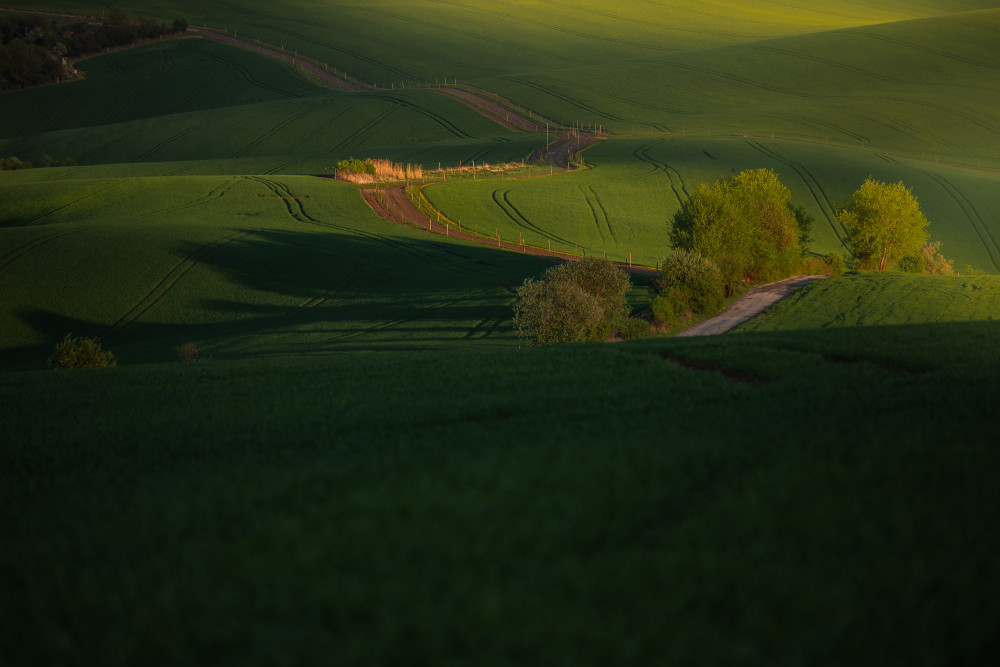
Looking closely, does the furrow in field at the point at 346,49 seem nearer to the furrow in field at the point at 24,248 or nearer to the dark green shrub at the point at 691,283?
the furrow in field at the point at 24,248

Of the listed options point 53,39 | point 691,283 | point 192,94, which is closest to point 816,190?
point 691,283

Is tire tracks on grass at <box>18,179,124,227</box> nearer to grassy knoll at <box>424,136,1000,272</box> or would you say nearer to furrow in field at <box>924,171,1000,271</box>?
grassy knoll at <box>424,136,1000,272</box>

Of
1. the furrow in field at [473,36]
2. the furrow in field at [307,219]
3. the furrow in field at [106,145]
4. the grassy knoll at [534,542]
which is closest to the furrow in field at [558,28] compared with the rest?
the furrow in field at [473,36]

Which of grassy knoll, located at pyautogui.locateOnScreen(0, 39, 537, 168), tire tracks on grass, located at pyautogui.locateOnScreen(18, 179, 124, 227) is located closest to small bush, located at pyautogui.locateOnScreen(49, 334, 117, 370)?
tire tracks on grass, located at pyautogui.locateOnScreen(18, 179, 124, 227)

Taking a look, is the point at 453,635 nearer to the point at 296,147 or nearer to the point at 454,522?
the point at 454,522

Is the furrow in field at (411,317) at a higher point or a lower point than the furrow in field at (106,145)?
lower

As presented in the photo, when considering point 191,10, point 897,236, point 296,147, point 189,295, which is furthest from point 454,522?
point 191,10

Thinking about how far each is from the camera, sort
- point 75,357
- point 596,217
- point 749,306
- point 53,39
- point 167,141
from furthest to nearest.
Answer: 1. point 53,39
2. point 167,141
3. point 596,217
4. point 749,306
5. point 75,357

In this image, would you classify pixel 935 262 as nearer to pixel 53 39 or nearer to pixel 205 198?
pixel 205 198
